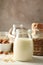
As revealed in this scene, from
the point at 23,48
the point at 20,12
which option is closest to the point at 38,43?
the point at 23,48

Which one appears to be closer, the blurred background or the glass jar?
the glass jar

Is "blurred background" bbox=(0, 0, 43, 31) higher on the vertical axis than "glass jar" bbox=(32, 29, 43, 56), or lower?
higher

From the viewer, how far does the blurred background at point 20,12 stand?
1.69 meters

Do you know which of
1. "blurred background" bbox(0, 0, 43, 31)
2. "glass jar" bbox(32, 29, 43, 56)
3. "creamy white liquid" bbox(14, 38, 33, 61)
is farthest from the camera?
"blurred background" bbox(0, 0, 43, 31)

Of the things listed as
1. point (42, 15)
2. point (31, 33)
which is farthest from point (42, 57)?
point (42, 15)

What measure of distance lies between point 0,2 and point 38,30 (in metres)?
0.94

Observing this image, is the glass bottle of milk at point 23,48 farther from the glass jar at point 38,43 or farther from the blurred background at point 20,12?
the blurred background at point 20,12

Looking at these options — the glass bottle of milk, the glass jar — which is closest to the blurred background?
the glass jar

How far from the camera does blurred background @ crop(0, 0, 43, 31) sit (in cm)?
169

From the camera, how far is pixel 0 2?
1.75 meters

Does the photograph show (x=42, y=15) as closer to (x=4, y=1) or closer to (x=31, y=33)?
(x=4, y=1)

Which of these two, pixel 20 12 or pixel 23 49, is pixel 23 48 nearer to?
pixel 23 49

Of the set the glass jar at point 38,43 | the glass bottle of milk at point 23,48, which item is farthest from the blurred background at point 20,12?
the glass bottle of milk at point 23,48

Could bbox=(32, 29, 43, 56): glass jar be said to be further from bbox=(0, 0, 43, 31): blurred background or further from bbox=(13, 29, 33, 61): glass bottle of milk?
bbox=(0, 0, 43, 31): blurred background
